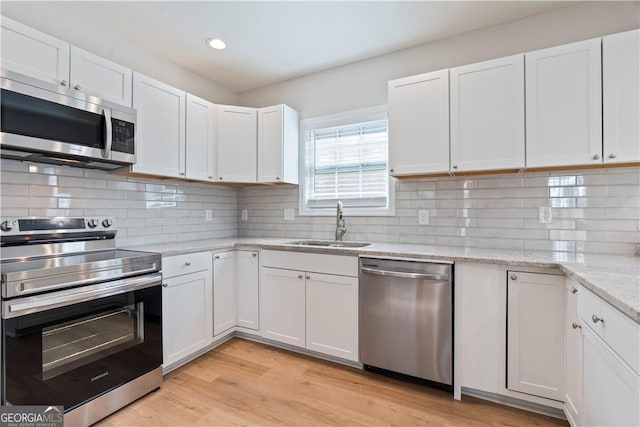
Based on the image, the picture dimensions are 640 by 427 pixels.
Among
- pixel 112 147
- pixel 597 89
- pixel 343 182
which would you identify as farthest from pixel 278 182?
pixel 597 89

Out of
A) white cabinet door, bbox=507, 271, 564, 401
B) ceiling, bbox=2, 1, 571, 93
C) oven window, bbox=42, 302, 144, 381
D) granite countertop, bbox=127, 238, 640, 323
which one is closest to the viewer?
granite countertop, bbox=127, 238, 640, 323

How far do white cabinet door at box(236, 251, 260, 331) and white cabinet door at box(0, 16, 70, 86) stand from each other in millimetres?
1762

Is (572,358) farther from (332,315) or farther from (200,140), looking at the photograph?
(200,140)

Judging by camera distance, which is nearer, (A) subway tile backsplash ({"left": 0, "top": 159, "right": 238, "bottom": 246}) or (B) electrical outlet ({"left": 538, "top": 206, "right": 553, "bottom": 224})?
(A) subway tile backsplash ({"left": 0, "top": 159, "right": 238, "bottom": 246})

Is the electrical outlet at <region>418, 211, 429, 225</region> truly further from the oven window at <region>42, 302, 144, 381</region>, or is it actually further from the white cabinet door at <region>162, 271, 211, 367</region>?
the oven window at <region>42, 302, 144, 381</region>

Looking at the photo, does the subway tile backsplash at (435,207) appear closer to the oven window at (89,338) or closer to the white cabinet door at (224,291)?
the white cabinet door at (224,291)

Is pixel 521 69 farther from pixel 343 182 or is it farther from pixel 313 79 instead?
pixel 313 79

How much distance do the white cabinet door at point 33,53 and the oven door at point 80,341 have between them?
1.27 m

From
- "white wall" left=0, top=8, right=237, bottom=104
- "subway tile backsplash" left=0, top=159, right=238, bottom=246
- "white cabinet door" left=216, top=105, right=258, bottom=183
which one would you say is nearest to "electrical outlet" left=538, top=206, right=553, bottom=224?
"white cabinet door" left=216, top=105, right=258, bottom=183

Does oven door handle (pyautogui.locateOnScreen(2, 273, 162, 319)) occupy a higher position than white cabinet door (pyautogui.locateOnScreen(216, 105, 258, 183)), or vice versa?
white cabinet door (pyautogui.locateOnScreen(216, 105, 258, 183))

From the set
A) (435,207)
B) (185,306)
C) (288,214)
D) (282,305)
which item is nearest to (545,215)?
(435,207)

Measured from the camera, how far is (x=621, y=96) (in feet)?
5.96

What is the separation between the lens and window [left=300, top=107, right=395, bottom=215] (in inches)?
114

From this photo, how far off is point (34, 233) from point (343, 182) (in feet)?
7.77
